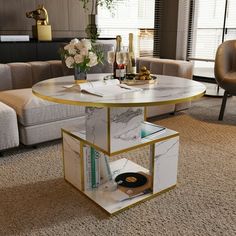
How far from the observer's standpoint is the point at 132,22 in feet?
15.5

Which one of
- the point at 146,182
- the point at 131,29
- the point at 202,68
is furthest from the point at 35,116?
the point at 202,68

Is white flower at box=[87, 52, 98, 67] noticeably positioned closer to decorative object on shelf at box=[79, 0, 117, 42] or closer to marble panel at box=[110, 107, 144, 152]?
marble panel at box=[110, 107, 144, 152]

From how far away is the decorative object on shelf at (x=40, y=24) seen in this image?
11.3 ft

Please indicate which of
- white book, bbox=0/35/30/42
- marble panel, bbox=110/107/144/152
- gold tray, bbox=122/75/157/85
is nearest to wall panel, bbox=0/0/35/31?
white book, bbox=0/35/30/42

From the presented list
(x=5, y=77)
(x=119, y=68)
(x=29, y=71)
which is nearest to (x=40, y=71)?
(x=29, y=71)

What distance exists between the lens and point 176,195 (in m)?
1.84

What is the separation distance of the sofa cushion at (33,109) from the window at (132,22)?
2.00m

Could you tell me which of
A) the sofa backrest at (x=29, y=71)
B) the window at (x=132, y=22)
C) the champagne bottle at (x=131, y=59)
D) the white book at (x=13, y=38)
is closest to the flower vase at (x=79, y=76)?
the champagne bottle at (x=131, y=59)

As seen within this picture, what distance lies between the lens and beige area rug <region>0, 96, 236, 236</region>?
5.02 feet

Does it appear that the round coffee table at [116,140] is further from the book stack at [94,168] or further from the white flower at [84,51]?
the white flower at [84,51]

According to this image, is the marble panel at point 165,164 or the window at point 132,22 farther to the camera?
the window at point 132,22

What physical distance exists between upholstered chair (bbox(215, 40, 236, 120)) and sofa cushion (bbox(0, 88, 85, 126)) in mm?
1612

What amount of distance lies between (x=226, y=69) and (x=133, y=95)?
2131 mm

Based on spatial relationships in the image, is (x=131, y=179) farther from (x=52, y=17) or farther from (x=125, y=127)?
(x=52, y=17)
